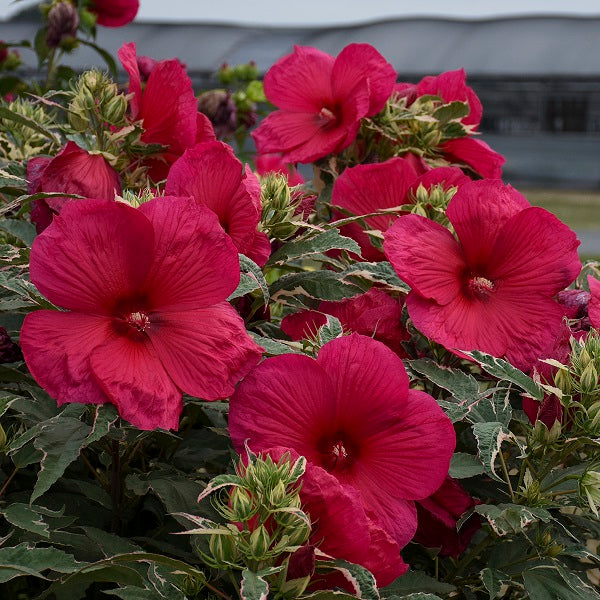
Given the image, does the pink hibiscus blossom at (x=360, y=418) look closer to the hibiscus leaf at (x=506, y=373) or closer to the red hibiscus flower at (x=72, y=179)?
the hibiscus leaf at (x=506, y=373)

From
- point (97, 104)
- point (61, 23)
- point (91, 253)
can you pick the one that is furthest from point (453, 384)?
point (61, 23)

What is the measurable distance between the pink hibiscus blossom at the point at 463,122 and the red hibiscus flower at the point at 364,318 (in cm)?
31

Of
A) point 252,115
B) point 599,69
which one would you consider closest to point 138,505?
point 252,115

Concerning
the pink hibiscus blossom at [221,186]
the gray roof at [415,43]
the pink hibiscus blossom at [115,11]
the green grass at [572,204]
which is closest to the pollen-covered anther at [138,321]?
the pink hibiscus blossom at [221,186]

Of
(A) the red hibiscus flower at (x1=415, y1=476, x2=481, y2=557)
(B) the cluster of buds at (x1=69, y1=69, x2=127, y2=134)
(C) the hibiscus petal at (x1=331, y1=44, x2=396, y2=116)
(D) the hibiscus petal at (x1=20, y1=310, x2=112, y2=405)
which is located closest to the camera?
(D) the hibiscus petal at (x1=20, y1=310, x2=112, y2=405)

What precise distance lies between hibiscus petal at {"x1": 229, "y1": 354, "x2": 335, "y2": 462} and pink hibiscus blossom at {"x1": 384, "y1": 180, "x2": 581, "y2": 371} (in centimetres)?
14

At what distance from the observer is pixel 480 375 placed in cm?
82

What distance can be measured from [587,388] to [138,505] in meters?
0.41

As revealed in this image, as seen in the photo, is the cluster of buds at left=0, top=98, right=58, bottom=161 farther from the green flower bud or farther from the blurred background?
the blurred background

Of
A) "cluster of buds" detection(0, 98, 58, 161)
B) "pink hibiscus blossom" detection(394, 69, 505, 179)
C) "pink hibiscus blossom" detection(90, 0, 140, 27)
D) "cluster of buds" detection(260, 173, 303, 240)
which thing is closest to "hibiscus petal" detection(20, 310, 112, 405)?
"cluster of buds" detection(260, 173, 303, 240)

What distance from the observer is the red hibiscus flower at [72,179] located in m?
0.79

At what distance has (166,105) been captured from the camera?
2.80 feet

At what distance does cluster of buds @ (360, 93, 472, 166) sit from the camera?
3.33ft

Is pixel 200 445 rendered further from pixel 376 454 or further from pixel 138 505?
pixel 376 454
